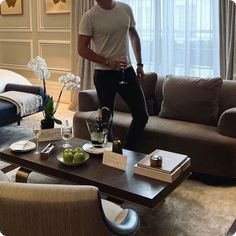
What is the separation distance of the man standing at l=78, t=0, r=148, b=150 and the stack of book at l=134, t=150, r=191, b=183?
0.72 metres

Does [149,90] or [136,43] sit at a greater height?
[136,43]

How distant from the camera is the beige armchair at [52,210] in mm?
1140

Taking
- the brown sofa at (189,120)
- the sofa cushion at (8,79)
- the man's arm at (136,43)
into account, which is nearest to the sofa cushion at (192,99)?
Result: the brown sofa at (189,120)

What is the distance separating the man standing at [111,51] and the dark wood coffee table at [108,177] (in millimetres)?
557

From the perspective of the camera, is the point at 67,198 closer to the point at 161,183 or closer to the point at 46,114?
the point at 161,183

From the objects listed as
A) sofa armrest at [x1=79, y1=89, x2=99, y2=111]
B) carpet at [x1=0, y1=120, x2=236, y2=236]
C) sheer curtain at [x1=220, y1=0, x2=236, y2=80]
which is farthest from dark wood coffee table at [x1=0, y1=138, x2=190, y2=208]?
sheer curtain at [x1=220, y1=0, x2=236, y2=80]

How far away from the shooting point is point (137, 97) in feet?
9.06

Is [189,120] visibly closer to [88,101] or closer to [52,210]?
[88,101]

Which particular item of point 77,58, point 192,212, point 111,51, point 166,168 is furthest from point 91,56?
point 77,58

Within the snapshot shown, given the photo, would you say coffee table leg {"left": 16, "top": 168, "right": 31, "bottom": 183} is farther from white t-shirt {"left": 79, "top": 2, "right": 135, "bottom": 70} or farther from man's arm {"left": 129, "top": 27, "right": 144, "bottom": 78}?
man's arm {"left": 129, "top": 27, "right": 144, "bottom": 78}

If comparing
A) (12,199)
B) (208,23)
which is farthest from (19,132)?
(12,199)

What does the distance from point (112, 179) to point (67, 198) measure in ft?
2.85

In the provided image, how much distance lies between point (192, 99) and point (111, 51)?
0.83m

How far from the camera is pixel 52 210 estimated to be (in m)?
1.15
